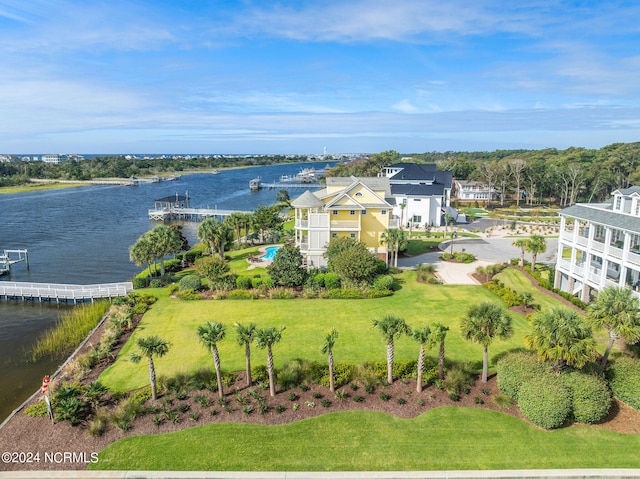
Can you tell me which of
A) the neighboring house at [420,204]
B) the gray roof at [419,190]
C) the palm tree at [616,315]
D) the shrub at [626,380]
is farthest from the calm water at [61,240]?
the gray roof at [419,190]

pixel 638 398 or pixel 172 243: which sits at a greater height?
pixel 172 243

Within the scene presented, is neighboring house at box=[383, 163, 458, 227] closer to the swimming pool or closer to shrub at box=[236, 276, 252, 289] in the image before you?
the swimming pool

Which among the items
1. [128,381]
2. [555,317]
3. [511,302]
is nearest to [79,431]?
[128,381]

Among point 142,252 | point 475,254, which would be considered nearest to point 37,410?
point 142,252

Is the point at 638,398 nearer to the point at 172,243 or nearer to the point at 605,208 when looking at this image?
the point at 605,208

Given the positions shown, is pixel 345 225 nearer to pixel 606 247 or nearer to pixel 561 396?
pixel 606 247

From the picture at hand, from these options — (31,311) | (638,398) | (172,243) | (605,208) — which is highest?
(605,208)
